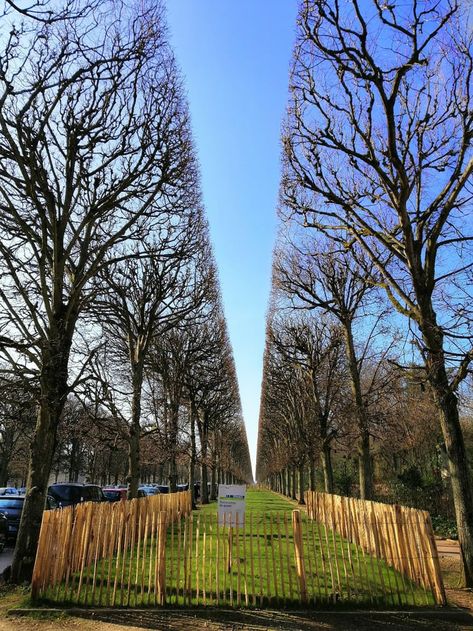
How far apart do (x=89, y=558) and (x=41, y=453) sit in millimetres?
2453

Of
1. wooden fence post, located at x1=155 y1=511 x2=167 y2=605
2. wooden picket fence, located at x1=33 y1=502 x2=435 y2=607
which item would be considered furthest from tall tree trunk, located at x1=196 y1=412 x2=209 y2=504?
wooden fence post, located at x1=155 y1=511 x2=167 y2=605

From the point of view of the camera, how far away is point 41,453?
9.50 m

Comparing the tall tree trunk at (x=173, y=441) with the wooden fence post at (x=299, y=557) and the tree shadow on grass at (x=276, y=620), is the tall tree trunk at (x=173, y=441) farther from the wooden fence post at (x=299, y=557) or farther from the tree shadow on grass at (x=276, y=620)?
the tree shadow on grass at (x=276, y=620)

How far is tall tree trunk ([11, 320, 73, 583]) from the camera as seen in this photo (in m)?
8.93

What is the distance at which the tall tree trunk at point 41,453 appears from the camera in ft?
29.3

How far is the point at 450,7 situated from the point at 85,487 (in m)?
19.6

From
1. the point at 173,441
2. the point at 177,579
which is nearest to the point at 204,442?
the point at 173,441

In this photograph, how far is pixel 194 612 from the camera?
7.16 m

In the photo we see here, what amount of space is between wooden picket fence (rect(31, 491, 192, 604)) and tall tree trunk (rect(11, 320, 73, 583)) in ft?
4.46

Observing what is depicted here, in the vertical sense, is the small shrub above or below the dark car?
below

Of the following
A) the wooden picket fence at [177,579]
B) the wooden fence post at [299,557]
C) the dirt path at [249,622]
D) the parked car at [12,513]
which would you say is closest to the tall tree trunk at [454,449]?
the wooden picket fence at [177,579]

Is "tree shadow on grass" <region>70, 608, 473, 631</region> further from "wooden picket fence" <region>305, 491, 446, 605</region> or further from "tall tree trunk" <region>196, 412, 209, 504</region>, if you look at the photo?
"tall tree trunk" <region>196, 412, 209, 504</region>

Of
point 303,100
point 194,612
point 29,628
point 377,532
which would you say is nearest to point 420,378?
point 377,532

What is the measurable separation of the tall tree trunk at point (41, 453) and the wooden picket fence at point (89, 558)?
4.46 feet
